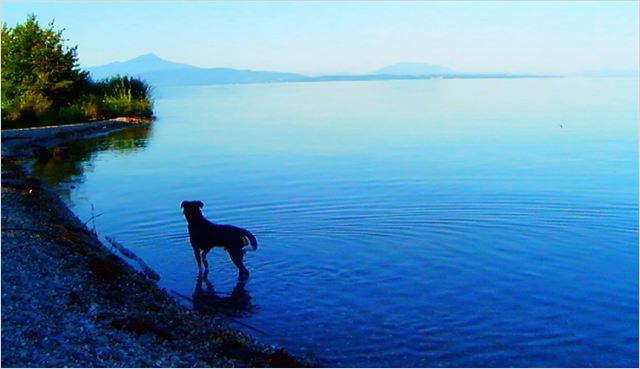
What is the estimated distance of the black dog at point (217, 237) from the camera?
43.2 feet

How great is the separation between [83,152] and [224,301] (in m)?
25.0

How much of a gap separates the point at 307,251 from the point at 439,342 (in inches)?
214

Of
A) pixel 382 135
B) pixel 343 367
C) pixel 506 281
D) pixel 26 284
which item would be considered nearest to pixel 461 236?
pixel 506 281

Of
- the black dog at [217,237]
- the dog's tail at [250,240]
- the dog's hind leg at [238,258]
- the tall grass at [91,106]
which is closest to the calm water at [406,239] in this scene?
the dog's hind leg at [238,258]

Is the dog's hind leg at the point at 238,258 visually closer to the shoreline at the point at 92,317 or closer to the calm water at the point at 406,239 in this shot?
the calm water at the point at 406,239

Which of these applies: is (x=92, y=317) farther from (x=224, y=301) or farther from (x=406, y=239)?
(x=406, y=239)

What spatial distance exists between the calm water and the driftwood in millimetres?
273

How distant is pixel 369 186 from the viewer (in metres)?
24.0

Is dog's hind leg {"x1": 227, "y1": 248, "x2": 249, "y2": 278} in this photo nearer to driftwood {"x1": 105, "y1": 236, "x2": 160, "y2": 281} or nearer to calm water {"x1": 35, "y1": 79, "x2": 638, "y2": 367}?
calm water {"x1": 35, "y1": 79, "x2": 638, "y2": 367}

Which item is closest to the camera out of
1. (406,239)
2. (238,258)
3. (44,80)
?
(238,258)

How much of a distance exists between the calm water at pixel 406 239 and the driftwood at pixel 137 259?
10.8 inches

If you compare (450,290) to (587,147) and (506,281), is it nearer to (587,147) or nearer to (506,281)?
(506,281)

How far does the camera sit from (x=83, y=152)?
35250 mm

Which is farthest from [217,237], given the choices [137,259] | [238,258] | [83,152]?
[83,152]
